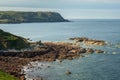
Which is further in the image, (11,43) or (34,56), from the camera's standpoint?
(11,43)

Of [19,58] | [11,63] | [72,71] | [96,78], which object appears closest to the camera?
[96,78]

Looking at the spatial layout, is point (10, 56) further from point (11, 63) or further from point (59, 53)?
point (59, 53)

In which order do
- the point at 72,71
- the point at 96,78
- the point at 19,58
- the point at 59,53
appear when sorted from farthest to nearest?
the point at 59,53 < the point at 19,58 < the point at 72,71 < the point at 96,78

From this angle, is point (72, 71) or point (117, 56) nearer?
point (72, 71)

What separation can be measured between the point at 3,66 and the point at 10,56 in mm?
22915

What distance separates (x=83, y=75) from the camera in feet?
307

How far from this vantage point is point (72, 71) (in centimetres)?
10050

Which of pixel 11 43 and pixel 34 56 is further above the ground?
pixel 11 43

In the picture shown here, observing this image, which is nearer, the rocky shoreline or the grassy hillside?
the rocky shoreline

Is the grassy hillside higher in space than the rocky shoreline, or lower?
higher

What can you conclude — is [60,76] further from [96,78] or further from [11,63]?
[11,63]

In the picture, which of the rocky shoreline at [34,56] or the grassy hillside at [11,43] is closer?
the rocky shoreline at [34,56]

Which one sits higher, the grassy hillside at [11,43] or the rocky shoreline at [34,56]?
the grassy hillside at [11,43]

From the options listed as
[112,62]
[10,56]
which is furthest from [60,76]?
[10,56]
